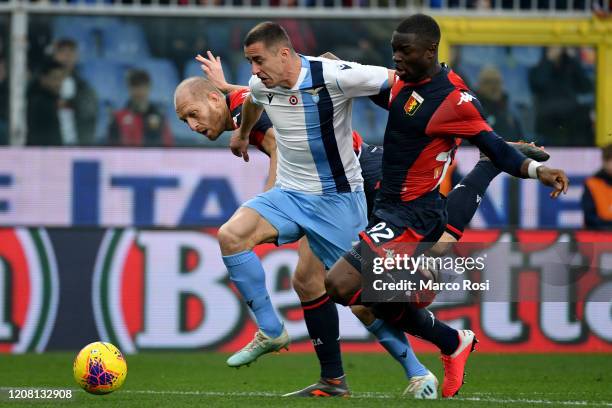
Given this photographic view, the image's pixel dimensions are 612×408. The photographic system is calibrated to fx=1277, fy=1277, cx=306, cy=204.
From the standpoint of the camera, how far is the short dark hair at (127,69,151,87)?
13.7 m

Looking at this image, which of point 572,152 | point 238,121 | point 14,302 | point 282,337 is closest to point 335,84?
point 238,121

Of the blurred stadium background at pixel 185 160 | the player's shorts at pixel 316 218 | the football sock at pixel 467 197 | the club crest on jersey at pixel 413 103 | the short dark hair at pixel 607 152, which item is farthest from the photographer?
the short dark hair at pixel 607 152

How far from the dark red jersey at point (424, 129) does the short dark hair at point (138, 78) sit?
6.15m

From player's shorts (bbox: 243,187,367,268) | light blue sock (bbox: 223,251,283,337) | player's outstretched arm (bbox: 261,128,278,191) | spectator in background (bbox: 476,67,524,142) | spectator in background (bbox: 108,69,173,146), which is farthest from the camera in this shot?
spectator in background (bbox: 476,67,524,142)

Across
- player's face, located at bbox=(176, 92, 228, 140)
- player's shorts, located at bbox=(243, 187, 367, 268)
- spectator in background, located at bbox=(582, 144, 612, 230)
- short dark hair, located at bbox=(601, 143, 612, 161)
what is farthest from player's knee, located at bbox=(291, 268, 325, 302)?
short dark hair, located at bbox=(601, 143, 612, 161)

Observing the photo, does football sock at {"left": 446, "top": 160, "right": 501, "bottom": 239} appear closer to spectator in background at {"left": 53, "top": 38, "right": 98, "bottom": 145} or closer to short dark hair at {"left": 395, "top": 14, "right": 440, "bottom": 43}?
short dark hair at {"left": 395, "top": 14, "right": 440, "bottom": 43}

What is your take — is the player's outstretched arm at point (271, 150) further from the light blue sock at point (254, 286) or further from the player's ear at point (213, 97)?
the light blue sock at point (254, 286)

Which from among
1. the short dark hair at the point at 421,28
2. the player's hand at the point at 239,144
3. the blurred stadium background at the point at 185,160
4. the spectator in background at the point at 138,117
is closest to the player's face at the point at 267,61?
the player's hand at the point at 239,144

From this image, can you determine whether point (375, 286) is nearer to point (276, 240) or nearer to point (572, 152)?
point (276, 240)

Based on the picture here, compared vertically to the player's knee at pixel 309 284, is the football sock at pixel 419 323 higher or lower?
lower

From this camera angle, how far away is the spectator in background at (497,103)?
45.3ft

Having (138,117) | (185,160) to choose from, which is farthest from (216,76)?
(138,117)

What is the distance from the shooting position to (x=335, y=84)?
816cm

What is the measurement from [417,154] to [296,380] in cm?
284
